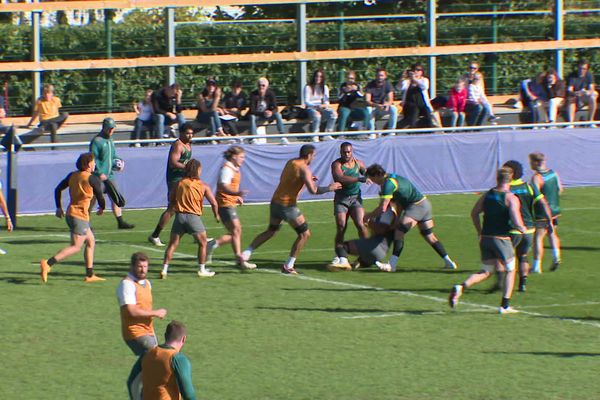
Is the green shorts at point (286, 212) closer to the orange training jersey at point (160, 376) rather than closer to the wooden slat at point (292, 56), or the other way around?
the orange training jersey at point (160, 376)

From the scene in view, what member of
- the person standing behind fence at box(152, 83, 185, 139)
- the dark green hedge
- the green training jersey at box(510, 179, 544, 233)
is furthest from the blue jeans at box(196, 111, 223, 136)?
the green training jersey at box(510, 179, 544, 233)

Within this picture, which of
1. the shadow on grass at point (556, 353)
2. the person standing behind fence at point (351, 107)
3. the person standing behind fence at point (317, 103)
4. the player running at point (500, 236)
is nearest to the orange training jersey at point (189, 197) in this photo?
the player running at point (500, 236)

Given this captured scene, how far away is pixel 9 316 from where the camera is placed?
49.1 ft

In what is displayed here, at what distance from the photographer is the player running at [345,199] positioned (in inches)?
727

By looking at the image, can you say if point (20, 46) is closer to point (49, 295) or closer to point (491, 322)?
point (49, 295)

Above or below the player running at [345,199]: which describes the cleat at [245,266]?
below

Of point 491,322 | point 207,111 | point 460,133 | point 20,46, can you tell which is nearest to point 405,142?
point 460,133

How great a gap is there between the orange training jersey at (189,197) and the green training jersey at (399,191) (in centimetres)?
249

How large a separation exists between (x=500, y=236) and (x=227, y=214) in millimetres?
4490

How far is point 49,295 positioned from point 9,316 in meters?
1.40

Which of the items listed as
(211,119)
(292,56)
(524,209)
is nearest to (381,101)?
(211,119)

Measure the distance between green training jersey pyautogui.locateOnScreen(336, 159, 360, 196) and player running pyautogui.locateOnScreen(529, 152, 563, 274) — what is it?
2433mm

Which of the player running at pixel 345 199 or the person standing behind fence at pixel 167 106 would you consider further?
the person standing behind fence at pixel 167 106

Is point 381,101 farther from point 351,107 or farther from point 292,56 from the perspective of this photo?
point 292,56
